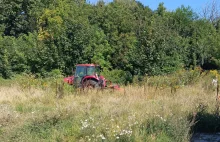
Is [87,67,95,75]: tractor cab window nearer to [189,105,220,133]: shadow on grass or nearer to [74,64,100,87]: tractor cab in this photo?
[74,64,100,87]: tractor cab

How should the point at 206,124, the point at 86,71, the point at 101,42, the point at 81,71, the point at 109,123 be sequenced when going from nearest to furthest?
the point at 109,123
the point at 206,124
the point at 86,71
the point at 81,71
the point at 101,42

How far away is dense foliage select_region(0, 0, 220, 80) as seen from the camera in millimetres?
25761

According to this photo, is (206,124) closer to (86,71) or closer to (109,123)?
(109,123)

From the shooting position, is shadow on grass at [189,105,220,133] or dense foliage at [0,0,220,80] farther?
dense foliage at [0,0,220,80]

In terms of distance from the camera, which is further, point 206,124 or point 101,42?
point 101,42

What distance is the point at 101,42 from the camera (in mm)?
32000

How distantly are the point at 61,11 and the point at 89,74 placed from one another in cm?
1906

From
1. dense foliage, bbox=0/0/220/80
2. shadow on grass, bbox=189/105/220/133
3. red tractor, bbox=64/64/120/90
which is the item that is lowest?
shadow on grass, bbox=189/105/220/133

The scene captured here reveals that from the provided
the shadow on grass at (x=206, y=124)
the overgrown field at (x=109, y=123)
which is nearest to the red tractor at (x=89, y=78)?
the overgrown field at (x=109, y=123)

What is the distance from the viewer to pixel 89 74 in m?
20.9

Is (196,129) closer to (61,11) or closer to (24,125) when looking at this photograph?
(24,125)

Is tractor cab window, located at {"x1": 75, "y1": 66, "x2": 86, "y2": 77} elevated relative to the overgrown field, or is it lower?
elevated

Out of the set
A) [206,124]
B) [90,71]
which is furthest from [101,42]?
[206,124]

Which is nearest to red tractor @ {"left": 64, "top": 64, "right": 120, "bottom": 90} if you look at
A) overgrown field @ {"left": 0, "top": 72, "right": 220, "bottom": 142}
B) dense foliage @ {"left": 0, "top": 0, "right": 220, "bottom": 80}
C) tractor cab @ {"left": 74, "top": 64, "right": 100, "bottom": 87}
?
tractor cab @ {"left": 74, "top": 64, "right": 100, "bottom": 87}
